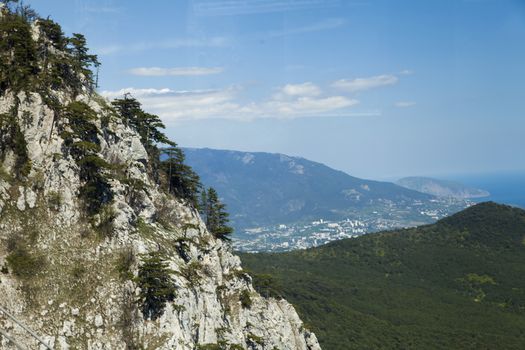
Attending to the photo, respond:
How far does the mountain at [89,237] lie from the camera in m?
43.7

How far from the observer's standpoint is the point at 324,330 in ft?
491

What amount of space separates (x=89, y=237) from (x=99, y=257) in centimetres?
294

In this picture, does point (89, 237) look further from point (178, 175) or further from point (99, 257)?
point (178, 175)

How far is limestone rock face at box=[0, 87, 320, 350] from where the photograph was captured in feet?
141

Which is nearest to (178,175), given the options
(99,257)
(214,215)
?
(214,215)

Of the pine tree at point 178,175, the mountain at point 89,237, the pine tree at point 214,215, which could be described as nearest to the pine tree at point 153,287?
the mountain at point 89,237

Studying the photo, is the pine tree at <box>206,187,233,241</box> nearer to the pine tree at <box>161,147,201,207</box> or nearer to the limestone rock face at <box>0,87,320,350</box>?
the pine tree at <box>161,147,201,207</box>

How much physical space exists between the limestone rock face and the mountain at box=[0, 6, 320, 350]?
0.13m

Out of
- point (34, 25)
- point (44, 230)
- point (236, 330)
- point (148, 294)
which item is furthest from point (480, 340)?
point (34, 25)

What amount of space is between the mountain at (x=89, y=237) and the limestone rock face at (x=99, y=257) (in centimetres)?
13

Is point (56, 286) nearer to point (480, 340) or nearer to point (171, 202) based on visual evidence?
point (171, 202)

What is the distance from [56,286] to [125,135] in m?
26.8

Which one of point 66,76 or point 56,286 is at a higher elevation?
point 66,76

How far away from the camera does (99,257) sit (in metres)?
48.1
